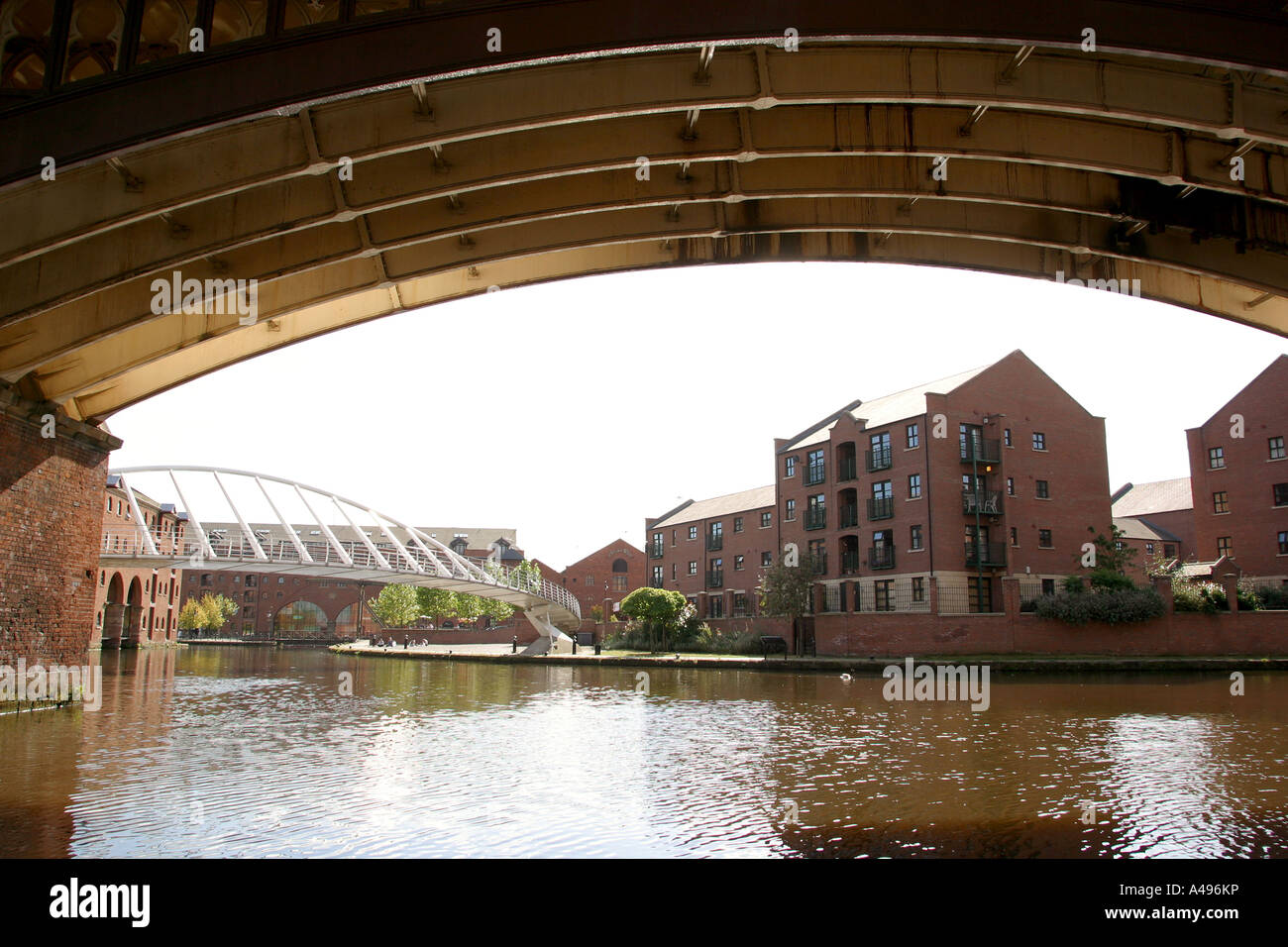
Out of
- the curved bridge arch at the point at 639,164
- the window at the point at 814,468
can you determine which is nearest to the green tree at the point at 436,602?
the window at the point at 814,468

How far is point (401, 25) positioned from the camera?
8508 millimetres

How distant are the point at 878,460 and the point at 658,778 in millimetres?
31430

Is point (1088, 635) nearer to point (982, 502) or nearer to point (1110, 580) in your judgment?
point (1110, 580)

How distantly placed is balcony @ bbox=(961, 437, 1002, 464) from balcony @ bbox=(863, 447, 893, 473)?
3.25 m

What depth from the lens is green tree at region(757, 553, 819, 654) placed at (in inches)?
1527

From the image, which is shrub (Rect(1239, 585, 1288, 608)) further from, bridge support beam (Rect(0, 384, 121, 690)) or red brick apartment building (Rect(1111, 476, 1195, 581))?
bridge support beam (Rect(0, 384, 121, 690))

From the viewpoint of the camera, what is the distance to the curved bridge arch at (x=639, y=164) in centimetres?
845

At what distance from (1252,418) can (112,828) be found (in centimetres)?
4875

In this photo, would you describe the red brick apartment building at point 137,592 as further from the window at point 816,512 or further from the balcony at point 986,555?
the balcony at point 986,555

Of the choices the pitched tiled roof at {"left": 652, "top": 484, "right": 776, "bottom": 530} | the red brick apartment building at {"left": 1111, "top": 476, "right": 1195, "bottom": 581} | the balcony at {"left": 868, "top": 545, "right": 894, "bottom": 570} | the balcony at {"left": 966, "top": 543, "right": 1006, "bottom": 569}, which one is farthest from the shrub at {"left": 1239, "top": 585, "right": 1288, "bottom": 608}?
the pitched tiled roof at {"left": 652, "top": 484, "right": 776, "bottom": 530}

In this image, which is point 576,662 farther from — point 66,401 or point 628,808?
point 628,808

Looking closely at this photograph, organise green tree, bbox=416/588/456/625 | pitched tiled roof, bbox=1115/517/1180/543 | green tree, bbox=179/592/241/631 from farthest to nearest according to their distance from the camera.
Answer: green tree, bbox=179/592/241/631
green tree, bbox=416/588/456/625
pitched tiled roof, bbox=1115/517/1180/543

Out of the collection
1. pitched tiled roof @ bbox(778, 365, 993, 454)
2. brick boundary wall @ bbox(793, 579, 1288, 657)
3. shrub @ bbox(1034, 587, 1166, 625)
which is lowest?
brick boundary wall @ bbox(793, 579, 1288, 657)
